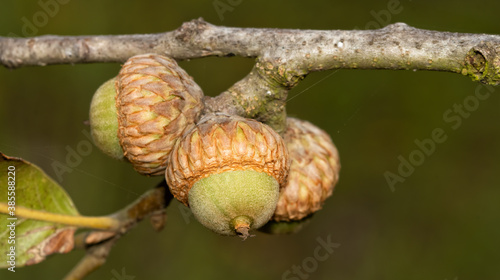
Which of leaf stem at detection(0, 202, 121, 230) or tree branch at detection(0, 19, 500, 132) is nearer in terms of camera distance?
tree branch at detection(0, 19, 500, 132)

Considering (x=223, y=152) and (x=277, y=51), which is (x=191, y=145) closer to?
(x=223, y=152)

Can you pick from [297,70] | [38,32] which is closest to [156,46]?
[297,70]

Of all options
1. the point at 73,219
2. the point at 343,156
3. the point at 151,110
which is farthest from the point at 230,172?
the point at 343,156

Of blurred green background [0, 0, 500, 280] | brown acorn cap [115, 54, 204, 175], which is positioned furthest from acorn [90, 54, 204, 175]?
blurred green background [0, 0, 500, 280]

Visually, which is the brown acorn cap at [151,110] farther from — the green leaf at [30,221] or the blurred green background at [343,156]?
the blurred green background at [343,156]

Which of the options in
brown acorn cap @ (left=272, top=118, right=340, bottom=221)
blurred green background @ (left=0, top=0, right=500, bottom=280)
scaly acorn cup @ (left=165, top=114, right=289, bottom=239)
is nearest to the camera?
scaly acorn cup @ (left=165, top=114, right=289, bottom=239)

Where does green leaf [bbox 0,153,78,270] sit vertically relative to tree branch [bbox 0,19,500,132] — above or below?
below

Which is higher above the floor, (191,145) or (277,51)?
(277,51)

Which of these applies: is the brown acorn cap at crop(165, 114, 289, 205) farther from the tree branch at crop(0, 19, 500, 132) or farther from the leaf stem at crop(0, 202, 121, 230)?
the leaf stem at crop(0, 202, 121, 230)
